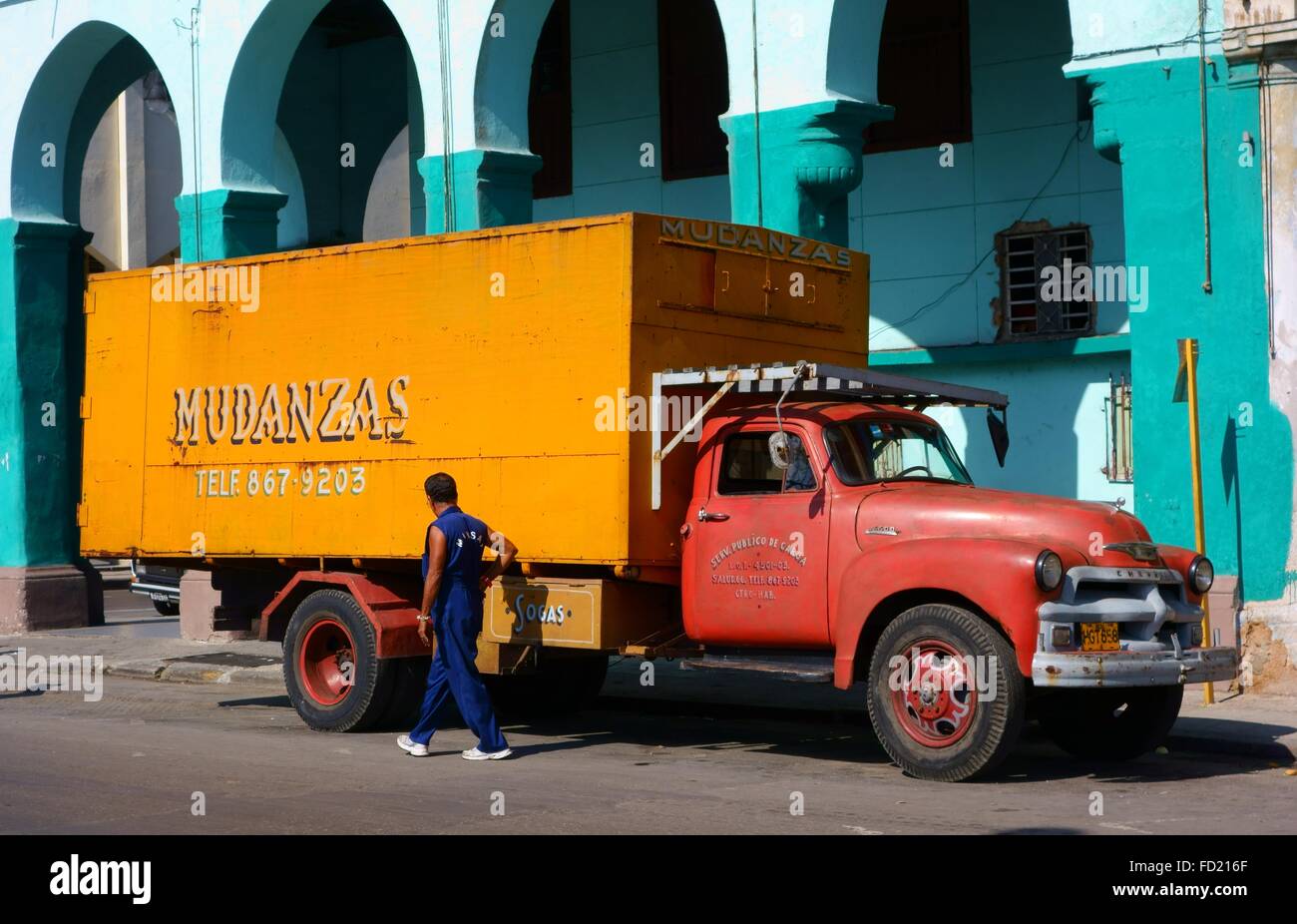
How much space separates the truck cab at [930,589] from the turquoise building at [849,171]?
11.4ft

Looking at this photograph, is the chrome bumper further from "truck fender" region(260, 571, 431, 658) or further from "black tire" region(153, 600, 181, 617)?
"black tire" region(153, 600, 181, 617)

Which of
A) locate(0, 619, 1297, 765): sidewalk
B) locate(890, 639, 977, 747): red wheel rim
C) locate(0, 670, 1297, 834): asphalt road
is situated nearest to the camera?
locate(0, 670, 1297, 834): asphalt road

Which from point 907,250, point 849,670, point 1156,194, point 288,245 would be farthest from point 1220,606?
point 288,245

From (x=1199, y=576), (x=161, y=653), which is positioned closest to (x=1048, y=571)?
(x=1199, y=576)

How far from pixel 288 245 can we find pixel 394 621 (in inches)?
546

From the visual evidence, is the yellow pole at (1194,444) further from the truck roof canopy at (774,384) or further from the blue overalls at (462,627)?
the blue overalls at (462,627)

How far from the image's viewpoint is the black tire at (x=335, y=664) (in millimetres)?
12430

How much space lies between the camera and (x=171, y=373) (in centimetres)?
1380

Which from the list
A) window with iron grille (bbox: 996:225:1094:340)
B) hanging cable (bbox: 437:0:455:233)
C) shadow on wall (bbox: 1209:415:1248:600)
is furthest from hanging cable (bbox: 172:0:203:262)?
shadow on wall (bbox: 1209:415:1248:600)

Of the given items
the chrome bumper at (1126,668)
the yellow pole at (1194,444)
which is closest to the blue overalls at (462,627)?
the chrome bumper at (1126,668)

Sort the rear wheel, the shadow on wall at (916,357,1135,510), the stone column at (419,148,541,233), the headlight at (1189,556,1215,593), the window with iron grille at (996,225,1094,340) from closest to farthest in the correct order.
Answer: the headlight at (1189,556,1215,593) → the rear wheel → the stone column at (419,148,541,233) → the shadow on wall at (916,357,1135,510) → the window with iron grille at (996,225,1094,340)

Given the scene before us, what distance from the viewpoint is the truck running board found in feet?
34.1

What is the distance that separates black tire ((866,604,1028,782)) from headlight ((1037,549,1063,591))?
41cm

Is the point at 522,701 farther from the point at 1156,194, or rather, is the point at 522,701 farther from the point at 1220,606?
the point at 1156,194
